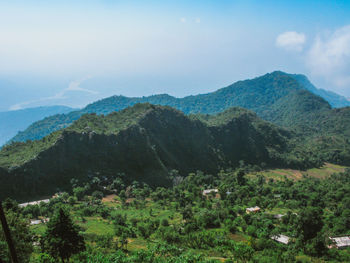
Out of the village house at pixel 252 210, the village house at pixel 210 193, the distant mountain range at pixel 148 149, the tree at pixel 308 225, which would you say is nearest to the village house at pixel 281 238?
the tree at pixel 308 225

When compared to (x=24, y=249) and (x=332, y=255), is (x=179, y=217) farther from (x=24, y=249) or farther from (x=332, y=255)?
(x=24, y=249)

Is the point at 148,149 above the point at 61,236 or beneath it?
above

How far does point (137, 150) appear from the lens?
2953 inches

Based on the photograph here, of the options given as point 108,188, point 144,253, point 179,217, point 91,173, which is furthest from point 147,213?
point 144,253

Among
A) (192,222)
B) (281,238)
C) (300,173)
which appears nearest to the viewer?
(281,238)

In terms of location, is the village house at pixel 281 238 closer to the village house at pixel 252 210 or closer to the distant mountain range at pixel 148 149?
the village house at pixel 252 210

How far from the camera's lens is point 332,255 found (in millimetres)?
32688

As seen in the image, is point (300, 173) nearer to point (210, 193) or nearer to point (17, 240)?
point (210, 193)

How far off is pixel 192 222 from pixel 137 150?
35853 millimetres

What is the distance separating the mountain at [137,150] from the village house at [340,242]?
4264 centimetres

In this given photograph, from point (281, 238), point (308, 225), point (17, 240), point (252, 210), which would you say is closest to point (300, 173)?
point (252, 210)

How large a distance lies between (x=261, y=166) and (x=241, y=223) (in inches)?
2347

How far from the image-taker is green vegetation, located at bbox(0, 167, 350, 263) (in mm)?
28641

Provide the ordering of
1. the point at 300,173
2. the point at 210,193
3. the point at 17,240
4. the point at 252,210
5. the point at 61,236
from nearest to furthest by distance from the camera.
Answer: the point at 17,240 → the point at 61,236 → the point at 252,210 → the point at 210,193 → the point at 300,173
